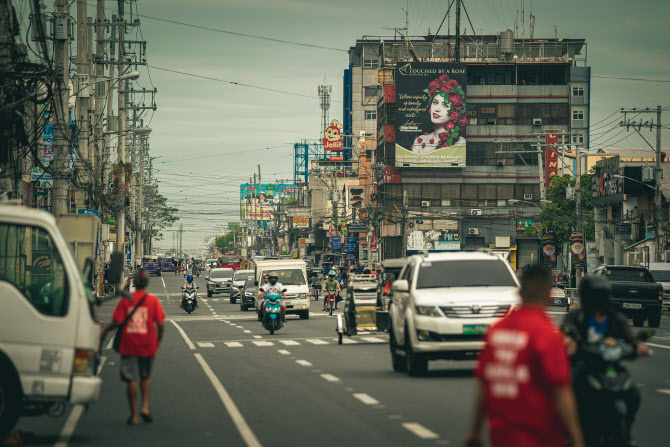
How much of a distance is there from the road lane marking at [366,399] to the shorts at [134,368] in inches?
123

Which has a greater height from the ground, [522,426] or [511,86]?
[511,86]

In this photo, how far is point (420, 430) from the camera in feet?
37.5

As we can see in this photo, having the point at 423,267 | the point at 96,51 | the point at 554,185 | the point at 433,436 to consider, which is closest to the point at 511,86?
the point at 554,185

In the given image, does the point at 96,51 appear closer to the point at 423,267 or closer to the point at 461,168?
the point at 423,267

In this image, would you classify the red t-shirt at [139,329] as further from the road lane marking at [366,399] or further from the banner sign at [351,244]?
the banner sign at [351,244]

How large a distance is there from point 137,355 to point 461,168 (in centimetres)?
10021

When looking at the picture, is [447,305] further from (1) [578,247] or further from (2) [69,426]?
(1) [578,247]

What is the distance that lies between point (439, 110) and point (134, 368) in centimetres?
9661

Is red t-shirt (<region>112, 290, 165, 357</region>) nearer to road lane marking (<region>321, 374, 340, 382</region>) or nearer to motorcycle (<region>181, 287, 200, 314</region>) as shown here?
road lane marking (<region>321, 374, 340, 382</region>)

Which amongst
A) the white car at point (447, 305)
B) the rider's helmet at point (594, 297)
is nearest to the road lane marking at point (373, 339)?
the white car at point (447, 305)

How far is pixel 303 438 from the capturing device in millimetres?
10953

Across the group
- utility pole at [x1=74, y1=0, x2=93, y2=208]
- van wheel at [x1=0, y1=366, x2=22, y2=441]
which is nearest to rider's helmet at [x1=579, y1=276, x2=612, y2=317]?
van wheel at [x1=0, y1=366, x2=22, y2=441]

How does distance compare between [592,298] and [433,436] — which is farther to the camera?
[433,436]

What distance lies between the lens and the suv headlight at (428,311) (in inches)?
667
